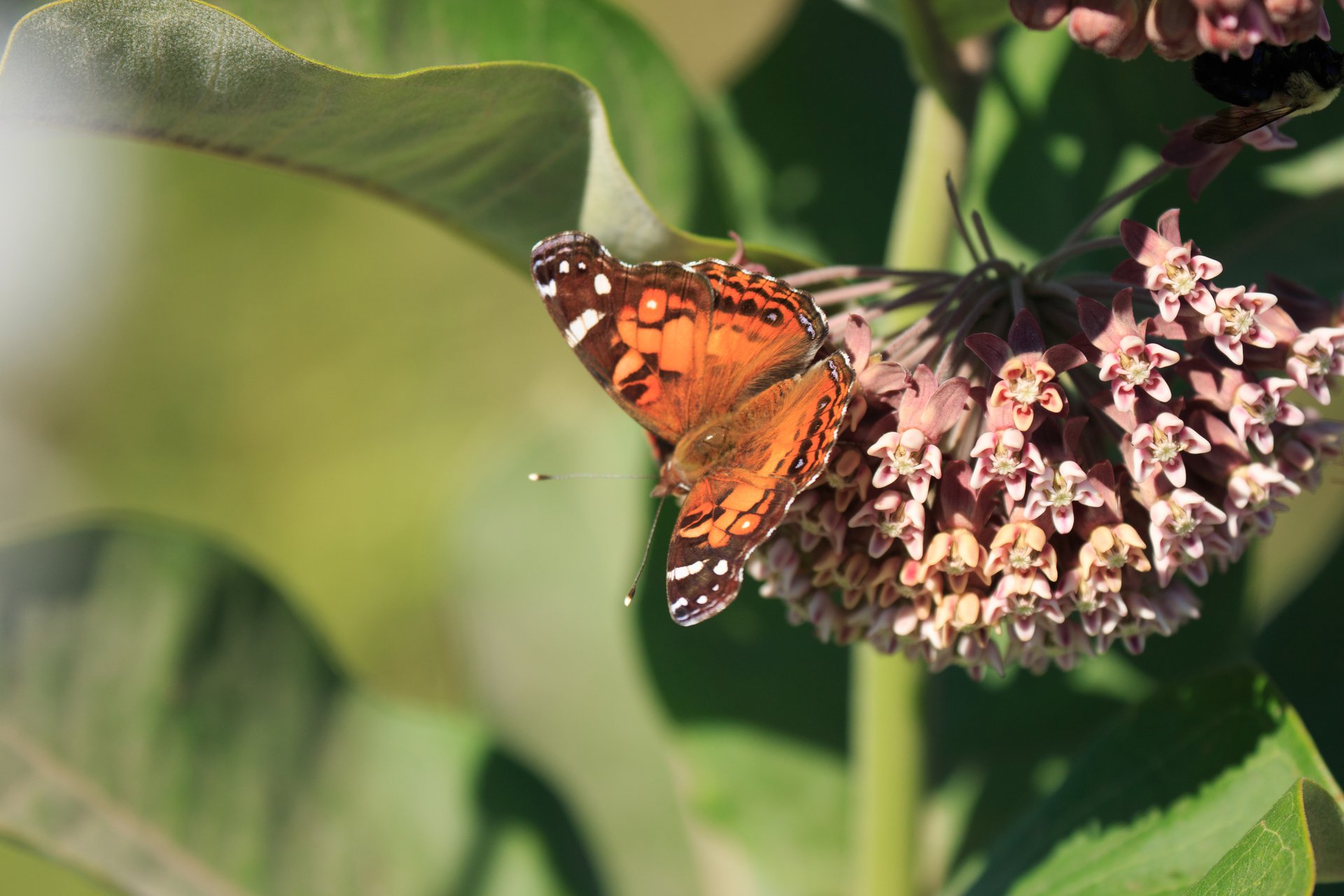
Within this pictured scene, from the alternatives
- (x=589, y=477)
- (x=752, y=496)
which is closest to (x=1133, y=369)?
(x=752, y=496)

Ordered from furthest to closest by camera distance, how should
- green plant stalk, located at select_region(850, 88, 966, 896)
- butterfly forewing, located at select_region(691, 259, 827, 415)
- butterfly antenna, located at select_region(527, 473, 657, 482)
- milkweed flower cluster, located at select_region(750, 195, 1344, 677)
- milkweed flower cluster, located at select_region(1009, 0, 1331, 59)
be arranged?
butterfly antenna, located at select_region(527, 473, 657, 482), green plant stalk, located at select_region(850, 88, 966, 896), butterfly forewing, located at select_region(691, 259, 827, 415), milkweed flower cluster, located at select_region(750, 195, 1344, 677), milkweed flower cluster, located at select_region(1009, 0, 1331, 59)

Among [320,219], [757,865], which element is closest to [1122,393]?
[757,865]

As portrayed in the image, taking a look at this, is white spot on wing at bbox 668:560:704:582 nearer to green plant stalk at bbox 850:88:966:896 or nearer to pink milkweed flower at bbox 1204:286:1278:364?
green plant stalk at bbox 850:88:966:896

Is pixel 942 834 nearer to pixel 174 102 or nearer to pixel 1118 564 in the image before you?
pixel 1118 564

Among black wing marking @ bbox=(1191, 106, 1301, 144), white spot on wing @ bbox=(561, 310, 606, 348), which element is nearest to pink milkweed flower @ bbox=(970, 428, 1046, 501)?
black wing marking @ bbox=(1191, 106, 1301, 144)

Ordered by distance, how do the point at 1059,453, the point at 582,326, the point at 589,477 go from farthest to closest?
the point at 589,477 → the point at 582,326 → the point at 1059,453

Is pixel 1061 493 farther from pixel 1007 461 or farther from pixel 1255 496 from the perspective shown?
pixel 1255 496

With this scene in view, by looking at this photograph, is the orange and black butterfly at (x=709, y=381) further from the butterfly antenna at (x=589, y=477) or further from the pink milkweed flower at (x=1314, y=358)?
the pink milkweed flower at (x=1314, y=358)
